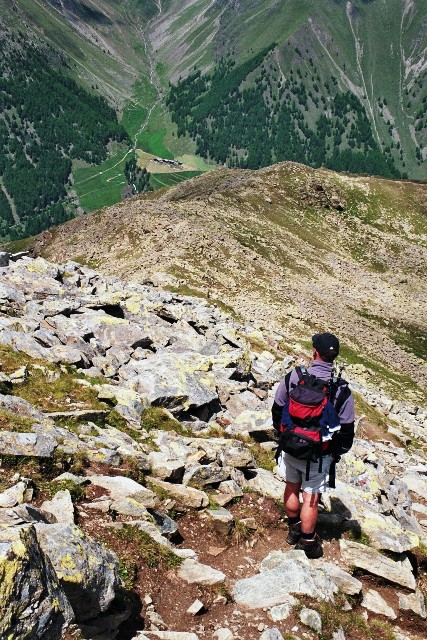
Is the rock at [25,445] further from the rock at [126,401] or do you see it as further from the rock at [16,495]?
the rock at [126,401]

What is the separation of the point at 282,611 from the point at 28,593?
5.16 meters

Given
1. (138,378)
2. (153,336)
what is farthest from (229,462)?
(153,336)

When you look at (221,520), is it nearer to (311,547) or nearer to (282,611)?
(311,547)

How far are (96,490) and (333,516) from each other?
6.39 metres

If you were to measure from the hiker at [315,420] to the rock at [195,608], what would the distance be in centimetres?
323

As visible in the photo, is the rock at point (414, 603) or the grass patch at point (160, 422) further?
the grass patch at point (160, 422)

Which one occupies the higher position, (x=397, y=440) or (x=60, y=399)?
(x=60, y=399)

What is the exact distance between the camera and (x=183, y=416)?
20.0 m

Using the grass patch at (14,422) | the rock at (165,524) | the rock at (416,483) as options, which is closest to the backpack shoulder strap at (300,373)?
the rock at (165,524)

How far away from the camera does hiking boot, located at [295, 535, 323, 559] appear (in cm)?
1176

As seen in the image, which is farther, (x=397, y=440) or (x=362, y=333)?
(x=362, y=333)

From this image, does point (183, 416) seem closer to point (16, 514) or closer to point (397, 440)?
point (16, 514)

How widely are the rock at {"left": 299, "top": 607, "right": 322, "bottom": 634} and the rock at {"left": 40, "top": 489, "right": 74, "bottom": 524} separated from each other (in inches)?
182

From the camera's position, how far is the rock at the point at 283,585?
9.71 m
